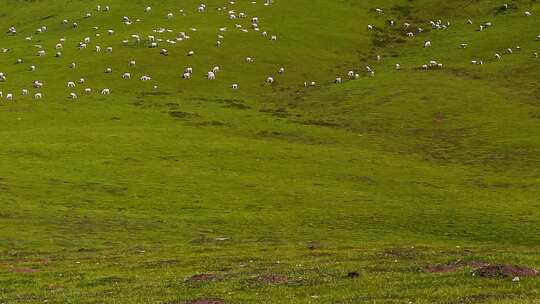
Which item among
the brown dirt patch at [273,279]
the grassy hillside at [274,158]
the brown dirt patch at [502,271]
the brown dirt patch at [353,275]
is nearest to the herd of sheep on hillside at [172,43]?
the grassy hillside at [274,158]

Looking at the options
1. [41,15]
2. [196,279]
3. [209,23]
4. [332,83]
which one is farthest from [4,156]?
[41,15]

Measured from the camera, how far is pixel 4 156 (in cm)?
6806

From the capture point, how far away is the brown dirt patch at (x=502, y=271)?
2730 centimetres

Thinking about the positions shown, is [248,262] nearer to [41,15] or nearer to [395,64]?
[395,64]

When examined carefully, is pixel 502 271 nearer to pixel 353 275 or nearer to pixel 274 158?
pixel 353 275

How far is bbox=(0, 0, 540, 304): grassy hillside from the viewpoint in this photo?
33.4 m

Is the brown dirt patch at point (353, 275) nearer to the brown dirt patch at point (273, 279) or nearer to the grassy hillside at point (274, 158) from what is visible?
the grassy hillside at point (274, 158)

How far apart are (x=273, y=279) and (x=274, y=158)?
43047 mm

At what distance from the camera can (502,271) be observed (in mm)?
27578

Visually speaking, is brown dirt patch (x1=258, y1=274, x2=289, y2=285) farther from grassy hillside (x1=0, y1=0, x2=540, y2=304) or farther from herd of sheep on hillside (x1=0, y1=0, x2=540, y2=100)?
herd of sheep on hillside (x1=0, y1=0, x2=540, y2=100)

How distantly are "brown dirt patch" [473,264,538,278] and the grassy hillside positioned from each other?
33cm

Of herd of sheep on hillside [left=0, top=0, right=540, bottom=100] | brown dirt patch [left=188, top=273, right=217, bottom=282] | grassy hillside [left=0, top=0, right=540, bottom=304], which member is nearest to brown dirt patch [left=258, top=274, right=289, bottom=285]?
grassy hillside [left=0, top=0, right=540, bottom=304]

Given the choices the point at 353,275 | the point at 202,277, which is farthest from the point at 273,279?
the point at 202,277

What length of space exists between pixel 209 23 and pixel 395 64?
31.7m
